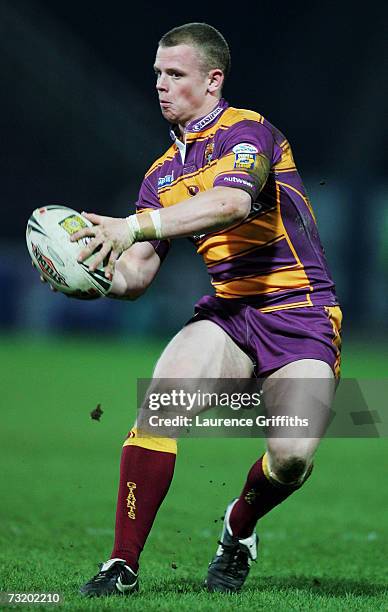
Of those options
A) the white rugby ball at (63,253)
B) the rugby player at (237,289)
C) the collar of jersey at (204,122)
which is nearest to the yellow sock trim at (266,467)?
the rugby player at (237,289)

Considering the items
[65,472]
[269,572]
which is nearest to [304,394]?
[269,572]

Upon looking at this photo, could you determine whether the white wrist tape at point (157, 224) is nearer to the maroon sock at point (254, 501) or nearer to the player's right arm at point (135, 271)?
the player's right arm at point (135, 271)

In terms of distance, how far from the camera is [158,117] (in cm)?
2019

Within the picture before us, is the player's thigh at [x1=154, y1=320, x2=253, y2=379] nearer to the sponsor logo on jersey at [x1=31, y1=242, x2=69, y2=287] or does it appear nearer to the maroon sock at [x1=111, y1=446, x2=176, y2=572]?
the maroon sock at [x1=111, y1=446, x2=176, y2=572]

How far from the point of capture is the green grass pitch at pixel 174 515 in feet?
14.5

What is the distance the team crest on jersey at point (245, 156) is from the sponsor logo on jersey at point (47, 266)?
79 cm

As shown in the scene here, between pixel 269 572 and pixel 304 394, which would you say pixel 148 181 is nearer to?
pixel 304 394

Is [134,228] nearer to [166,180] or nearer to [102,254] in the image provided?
[102,254]

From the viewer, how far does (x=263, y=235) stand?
4727 millimetres

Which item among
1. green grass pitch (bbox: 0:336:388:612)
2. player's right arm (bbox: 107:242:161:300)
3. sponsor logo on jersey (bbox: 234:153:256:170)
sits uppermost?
sponsor logo on jersey (bbox: 234:153:256:170)

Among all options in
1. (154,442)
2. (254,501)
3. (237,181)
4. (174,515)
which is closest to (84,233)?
(237,181)

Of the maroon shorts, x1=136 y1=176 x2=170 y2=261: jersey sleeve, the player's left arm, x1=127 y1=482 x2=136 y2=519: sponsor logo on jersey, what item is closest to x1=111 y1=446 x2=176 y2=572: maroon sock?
x1=127 y1=482 x2=136 y2=519: sponsor logo on jersey

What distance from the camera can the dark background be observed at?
1947 cm

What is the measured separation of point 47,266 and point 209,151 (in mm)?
930
